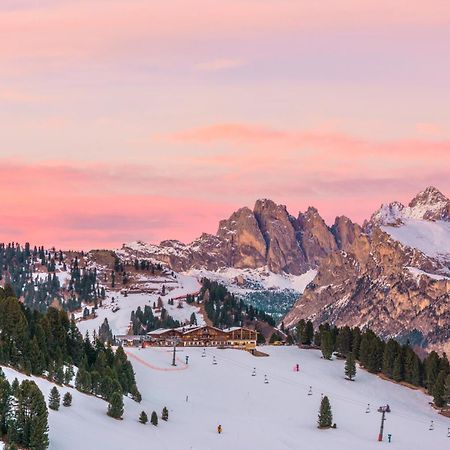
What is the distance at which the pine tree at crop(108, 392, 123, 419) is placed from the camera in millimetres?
150738

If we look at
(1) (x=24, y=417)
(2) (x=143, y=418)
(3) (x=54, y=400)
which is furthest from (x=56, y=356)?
(1) (x=24, y=417)

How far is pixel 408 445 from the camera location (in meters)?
175

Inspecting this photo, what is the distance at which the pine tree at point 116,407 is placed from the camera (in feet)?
495

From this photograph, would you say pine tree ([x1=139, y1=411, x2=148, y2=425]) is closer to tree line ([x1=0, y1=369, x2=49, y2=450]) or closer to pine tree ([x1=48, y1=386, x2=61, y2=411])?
pine tree ([x1=48, y1=386, x2=61, y2=411])

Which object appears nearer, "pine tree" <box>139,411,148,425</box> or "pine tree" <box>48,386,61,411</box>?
"pine tree" <box>48,386,61,411</box>

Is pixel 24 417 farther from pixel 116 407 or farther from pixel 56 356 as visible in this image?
A: pixel 56 356

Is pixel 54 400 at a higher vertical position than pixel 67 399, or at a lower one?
higher

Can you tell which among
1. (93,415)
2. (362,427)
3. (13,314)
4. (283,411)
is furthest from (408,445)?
(13,314)

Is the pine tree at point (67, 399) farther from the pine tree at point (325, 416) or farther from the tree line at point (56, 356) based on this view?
the pine tree at point (325, 416)

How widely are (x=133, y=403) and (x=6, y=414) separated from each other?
49.9 metres

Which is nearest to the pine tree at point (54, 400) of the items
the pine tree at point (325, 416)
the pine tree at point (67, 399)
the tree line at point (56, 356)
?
the pine tree at point (67, 399)

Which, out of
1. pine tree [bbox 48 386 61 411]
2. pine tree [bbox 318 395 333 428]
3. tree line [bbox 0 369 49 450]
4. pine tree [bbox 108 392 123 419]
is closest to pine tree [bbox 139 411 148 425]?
pine tree [bbox 108 392 123 419]

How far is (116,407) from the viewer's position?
15125 centimetres

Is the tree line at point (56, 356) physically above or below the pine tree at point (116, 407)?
above
